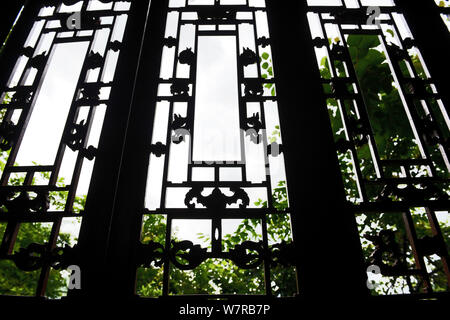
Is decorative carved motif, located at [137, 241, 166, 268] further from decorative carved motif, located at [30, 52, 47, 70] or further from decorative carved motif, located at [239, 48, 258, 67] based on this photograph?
decorative carved motif, located at [30, 52, 47, 70]

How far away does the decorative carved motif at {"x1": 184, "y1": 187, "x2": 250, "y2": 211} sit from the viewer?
1375 millimetres

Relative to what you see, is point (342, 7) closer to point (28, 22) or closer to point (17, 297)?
point (28, 22)

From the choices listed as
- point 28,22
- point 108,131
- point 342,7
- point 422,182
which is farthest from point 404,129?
point 28,22

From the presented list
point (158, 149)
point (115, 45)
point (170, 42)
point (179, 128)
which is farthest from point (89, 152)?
point (170, 42)

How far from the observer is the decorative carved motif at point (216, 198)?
1375mm

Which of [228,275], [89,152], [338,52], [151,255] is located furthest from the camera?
[228,275]

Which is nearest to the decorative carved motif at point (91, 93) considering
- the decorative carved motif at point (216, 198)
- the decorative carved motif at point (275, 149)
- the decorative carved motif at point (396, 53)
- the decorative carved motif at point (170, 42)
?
the decorative carved motif at point (170, 42)

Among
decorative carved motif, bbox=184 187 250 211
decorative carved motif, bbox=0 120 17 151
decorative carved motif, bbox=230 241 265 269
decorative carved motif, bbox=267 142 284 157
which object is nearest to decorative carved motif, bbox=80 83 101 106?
decorative carved motif, bbox=0 120 17 151

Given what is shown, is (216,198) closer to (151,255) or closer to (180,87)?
(151,255)

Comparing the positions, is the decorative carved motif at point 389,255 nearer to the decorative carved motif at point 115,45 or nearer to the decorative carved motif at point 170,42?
the decorative carved motif at point 170,42

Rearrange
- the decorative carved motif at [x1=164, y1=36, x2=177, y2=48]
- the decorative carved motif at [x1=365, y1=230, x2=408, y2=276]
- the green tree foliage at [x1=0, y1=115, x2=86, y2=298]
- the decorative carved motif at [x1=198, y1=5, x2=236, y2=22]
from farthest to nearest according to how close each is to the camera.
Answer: the green tree foliage at [x1=0, y1=115, x2=86, y2=298], the decorative carved motif at [x1=198, y1=5, x2=236, y2=22], the decorative carved motif at [x1=164, y1=36, x2=177, y2=48], the decorative carved motif at [x1=365, y1=230, x2=408, y2=276]

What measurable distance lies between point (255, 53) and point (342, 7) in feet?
2.70

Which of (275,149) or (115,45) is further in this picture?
(115,45)

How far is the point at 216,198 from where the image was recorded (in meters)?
1.39
